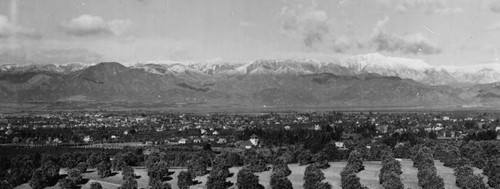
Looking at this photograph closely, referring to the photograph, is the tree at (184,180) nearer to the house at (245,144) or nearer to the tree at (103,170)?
the tree at (103,170)

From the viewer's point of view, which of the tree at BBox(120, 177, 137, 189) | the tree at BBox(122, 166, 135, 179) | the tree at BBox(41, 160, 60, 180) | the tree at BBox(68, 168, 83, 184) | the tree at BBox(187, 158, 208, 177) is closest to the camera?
the tree at BBox(120, 177, 137, 189)

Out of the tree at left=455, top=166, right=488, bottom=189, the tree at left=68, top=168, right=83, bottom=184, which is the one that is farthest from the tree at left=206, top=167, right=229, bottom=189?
the tree at left=455, top=166, right=488, bottom=189

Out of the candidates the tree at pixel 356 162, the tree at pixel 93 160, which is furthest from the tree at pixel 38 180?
the tree at pixel 356 162

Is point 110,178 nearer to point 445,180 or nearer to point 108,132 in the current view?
point 445,180

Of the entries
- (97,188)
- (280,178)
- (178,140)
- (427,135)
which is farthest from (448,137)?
(97,188)

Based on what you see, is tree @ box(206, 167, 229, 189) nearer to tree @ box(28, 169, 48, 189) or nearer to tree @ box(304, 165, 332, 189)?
tree @ box(304, 165, 332, 189)
